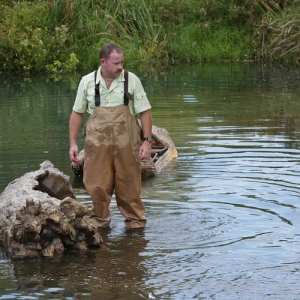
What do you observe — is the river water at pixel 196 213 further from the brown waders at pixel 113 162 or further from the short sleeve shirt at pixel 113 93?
the short sleeve shirt at pixel 113 93

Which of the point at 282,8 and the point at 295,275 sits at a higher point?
the point at 282,8

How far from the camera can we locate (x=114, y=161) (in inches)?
319

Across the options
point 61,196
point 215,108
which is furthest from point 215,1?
point 61,196

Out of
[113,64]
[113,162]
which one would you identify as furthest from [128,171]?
[113,64]

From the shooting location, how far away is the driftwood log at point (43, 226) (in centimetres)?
733

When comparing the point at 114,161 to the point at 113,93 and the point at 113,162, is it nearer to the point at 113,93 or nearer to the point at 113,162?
the point at 113,162

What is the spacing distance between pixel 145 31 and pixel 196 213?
19490mm

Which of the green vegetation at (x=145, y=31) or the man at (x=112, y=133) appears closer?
the man at (x=112, y=133)

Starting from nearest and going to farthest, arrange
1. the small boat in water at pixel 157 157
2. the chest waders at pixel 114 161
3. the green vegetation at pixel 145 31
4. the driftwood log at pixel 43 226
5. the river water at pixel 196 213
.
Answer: the river water at pixel 196 213 < the driftwood log at pixel 43 226 < the chest waders at pixel 114 161 < the small boat in water at pixel 157 157 < the green vegetation at pixel 145 31

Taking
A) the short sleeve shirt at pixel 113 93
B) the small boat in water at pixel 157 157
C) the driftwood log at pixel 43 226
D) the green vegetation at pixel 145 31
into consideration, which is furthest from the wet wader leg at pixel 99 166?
the green vegetation at pixel 145 31

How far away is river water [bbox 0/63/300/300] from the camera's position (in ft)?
22.0

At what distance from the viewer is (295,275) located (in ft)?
22.2

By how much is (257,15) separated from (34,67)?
309 inches

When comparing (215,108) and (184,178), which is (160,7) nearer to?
(215,108)
